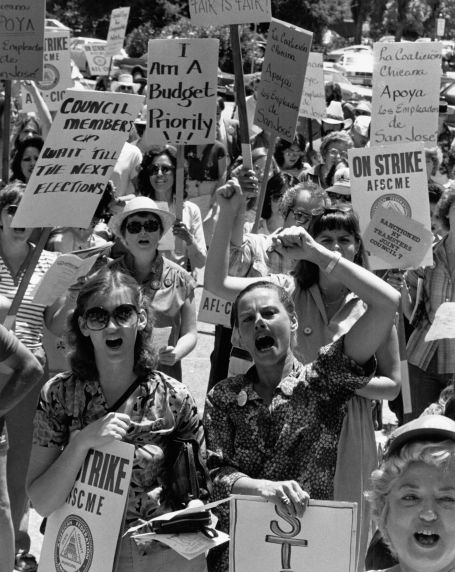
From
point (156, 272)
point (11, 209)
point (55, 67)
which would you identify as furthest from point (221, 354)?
point (55, 67)

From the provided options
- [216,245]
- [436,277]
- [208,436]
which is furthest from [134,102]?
[208,436]

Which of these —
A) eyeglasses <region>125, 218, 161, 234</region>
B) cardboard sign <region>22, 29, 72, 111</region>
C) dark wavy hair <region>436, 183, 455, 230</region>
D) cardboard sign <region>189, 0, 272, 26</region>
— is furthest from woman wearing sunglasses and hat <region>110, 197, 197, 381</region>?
cardboard sign <region>22, 29, 72, 111</region>

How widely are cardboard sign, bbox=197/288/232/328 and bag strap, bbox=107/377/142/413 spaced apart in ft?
8.76

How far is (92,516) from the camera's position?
141 inches

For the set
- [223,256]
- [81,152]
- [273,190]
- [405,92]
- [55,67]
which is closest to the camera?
[223,256]

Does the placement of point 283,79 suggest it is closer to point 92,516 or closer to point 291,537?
point 92,516

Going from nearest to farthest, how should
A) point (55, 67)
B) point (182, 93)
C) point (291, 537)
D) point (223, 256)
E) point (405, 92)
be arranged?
1. point (291, 537)
2. point (223, 256)
3. point (182, 93)
4. point (405, 92)
5. point (55, 67)

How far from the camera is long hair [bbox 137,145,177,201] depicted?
7.86 m

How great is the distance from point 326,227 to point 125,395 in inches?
54.7

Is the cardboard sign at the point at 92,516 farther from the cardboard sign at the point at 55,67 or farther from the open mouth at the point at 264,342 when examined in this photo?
the cardboard sign at the point at 55,67

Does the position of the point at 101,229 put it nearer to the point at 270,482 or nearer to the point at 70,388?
the point at 70,388

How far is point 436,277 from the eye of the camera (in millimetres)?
6160

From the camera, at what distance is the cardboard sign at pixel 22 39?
24.8ft

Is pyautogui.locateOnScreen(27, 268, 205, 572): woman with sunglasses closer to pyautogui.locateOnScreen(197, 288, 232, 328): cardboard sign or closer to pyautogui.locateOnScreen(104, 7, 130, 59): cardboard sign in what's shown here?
pyautogui.locateOnScreen(197, 288, 232, 328): cardboard sign
